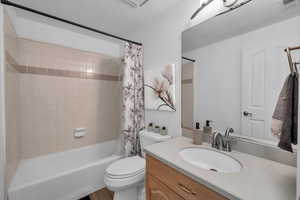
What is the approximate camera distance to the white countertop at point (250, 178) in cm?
54

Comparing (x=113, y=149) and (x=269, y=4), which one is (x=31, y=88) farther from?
(x=269, y=4)

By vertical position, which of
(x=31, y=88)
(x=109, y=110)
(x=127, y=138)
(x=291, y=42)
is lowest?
(x=127, y=138)

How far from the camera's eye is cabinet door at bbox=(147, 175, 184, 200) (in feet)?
2.67

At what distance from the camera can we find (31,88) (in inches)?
66.3

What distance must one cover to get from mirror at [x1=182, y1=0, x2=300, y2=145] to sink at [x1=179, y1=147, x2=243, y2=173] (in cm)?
22

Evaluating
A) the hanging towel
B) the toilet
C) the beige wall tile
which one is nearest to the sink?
the hanging towel

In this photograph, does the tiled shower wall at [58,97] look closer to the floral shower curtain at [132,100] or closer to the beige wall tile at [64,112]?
the beige wall tile at [64,112]

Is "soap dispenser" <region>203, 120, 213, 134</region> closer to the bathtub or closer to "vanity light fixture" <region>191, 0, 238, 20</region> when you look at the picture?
"vanity light fixture" <region>191, 0, 238, 20</region>

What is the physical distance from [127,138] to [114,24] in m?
1.59

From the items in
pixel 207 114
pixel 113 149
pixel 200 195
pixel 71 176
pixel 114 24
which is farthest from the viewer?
pixel 113 149

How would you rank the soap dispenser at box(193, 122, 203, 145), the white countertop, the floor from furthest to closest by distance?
1. the floor
2. the soap dispenser at box(193, 122, 203, 145)
3. the white countertop

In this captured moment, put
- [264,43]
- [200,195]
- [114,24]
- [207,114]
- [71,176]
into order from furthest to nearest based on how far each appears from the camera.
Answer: [114,24], [71,176], [207,114], [264,43], [200,195]

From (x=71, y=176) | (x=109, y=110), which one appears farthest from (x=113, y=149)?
(x=71, y=176)

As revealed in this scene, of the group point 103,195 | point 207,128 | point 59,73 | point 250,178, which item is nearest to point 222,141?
point 207,128
